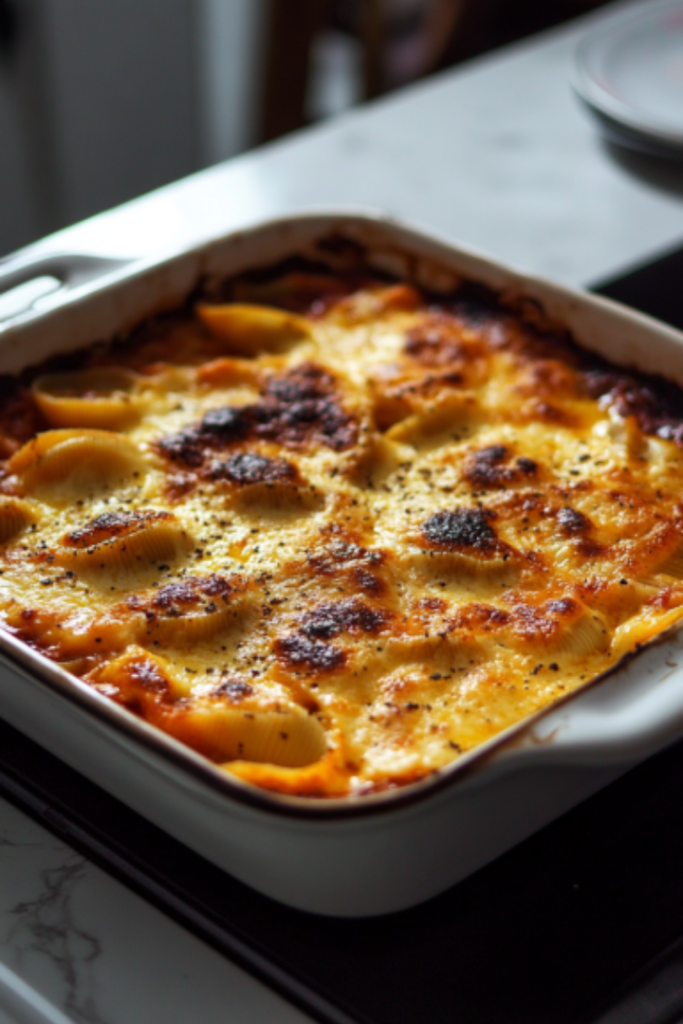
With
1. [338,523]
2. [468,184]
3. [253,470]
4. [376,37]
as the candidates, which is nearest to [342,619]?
[338,523]

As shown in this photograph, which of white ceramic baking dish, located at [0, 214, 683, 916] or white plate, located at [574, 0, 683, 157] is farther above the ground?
white plate, located at [574, 0, 683, 157]

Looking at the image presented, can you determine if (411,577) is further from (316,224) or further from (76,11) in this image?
(76,11)

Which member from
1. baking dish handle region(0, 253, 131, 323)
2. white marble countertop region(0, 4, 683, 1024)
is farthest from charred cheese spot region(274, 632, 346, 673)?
white marble countertop region(0, 4, 683, 1024)

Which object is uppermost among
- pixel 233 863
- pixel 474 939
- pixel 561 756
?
pixel 561 756

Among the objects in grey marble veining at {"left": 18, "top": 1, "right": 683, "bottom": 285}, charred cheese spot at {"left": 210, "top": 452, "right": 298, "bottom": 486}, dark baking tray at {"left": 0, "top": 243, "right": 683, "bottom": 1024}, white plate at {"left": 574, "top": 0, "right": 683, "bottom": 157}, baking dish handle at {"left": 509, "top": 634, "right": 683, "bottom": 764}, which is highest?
white plate at {"left": 574, "top": 0, "right": 683, "bottom": 157}

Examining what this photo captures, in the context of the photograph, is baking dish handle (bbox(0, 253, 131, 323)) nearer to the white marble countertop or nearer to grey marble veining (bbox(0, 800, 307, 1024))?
the white marble countertop

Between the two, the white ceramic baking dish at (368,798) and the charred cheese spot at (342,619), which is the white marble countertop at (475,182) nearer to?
the charred cheese spot at (342,619)

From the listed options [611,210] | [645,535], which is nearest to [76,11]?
[611,210]
